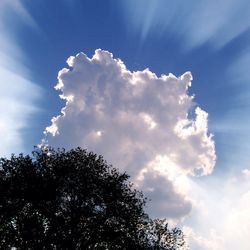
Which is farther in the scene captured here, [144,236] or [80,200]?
[144,236]

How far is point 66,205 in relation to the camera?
183 ft

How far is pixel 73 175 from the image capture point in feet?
187

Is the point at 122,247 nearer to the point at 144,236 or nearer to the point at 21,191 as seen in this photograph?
the point at 144,236

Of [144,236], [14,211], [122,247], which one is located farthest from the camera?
[144,236]

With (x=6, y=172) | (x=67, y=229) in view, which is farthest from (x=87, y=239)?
(x=6, y=172)

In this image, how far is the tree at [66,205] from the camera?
5384 cm

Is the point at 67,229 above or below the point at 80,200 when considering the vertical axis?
below

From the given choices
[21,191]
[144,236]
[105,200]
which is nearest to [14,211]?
[21,191]

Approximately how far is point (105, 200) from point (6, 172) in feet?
45.0

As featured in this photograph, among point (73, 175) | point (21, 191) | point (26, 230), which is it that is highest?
point (73, 175)

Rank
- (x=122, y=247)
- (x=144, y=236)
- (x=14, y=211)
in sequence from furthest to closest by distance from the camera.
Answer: (x=144, y=236), (x=122, y=247), (x=14, y=211)

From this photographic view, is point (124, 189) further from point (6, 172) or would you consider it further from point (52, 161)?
point (6, 172)

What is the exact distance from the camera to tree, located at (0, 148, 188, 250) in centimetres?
5384

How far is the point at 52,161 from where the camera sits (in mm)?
58531
